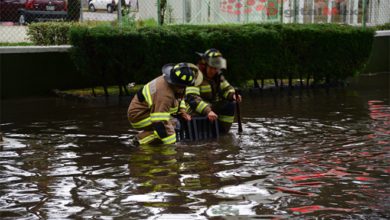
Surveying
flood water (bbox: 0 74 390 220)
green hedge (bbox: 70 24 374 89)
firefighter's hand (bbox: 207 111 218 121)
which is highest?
green hedge (bbox: 70 24 374 89)

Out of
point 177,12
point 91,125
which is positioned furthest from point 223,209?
point 177,12

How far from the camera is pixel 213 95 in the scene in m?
10.4

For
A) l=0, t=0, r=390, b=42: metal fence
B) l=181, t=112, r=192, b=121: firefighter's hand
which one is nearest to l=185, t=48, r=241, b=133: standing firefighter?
l=181, t=112, r=192, b=121: firefighter's hand

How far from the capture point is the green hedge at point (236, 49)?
533 inches

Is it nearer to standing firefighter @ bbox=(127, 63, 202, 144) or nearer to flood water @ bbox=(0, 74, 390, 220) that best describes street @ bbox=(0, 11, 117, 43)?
flood water @ bbox=(0, 74, 390, 220)

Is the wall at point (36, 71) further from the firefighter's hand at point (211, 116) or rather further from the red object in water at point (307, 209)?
the red object in water at point (307, 209)

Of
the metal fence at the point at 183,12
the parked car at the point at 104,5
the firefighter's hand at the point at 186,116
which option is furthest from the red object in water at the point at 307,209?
the parked car at the point at 104,5

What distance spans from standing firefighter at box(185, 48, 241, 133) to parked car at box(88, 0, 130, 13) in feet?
17.9

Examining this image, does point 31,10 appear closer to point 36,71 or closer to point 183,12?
point 36,71

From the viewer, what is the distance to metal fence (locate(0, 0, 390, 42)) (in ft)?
48.8

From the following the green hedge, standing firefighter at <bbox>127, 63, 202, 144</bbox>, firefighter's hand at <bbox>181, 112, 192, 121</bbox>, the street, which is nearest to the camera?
standing firefighter at <bbox>127, 63, 202, 144</bbox>

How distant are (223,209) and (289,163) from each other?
2.14m

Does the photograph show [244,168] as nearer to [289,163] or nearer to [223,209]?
[289,163]

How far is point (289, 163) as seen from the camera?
26.7 ft
